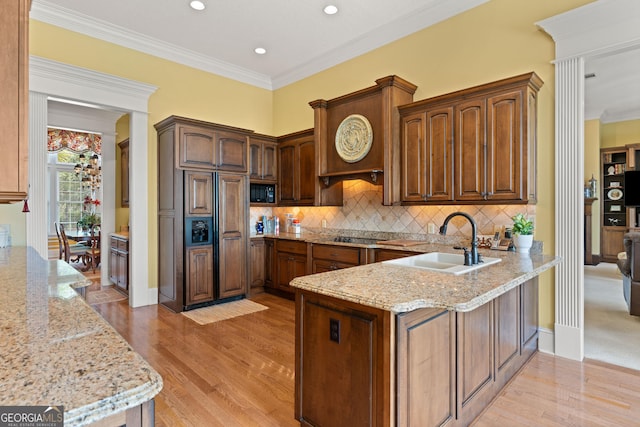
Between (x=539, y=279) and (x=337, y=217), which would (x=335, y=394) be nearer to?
(x=539, y=279)

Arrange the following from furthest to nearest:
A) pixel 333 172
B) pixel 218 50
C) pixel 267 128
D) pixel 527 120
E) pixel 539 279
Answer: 1. pixel 267 128
2. pixel 218 50
3. pixel 333 172
4. pixel 539 279
5. pixel 527 120

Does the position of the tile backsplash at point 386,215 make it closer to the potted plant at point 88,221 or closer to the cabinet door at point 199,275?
the cabinet door at point 199,275

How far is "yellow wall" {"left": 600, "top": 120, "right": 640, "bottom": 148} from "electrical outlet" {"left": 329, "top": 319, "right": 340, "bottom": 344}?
932 cm

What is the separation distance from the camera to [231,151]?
4.89m

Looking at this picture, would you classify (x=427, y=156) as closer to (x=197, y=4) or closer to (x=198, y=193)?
(x=198, y=193)

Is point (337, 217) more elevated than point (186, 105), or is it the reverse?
point (186, 105)

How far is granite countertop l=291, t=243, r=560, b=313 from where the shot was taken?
1.52 meters

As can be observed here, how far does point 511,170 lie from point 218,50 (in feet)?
14.1

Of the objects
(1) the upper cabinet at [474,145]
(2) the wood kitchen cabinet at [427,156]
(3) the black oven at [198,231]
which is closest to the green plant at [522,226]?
(1) the upper cabinet at [474,145]

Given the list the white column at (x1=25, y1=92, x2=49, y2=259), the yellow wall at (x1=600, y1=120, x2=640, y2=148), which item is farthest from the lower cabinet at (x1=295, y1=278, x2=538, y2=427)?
the yellow wall at (x1=600, y1=120, x2=640, y2=148)

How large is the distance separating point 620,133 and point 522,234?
23.9 feet

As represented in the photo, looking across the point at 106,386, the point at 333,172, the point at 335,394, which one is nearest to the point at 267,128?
the point at 333,172

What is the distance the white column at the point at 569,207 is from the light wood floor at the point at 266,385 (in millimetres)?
271

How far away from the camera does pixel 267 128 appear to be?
621 centimetres
